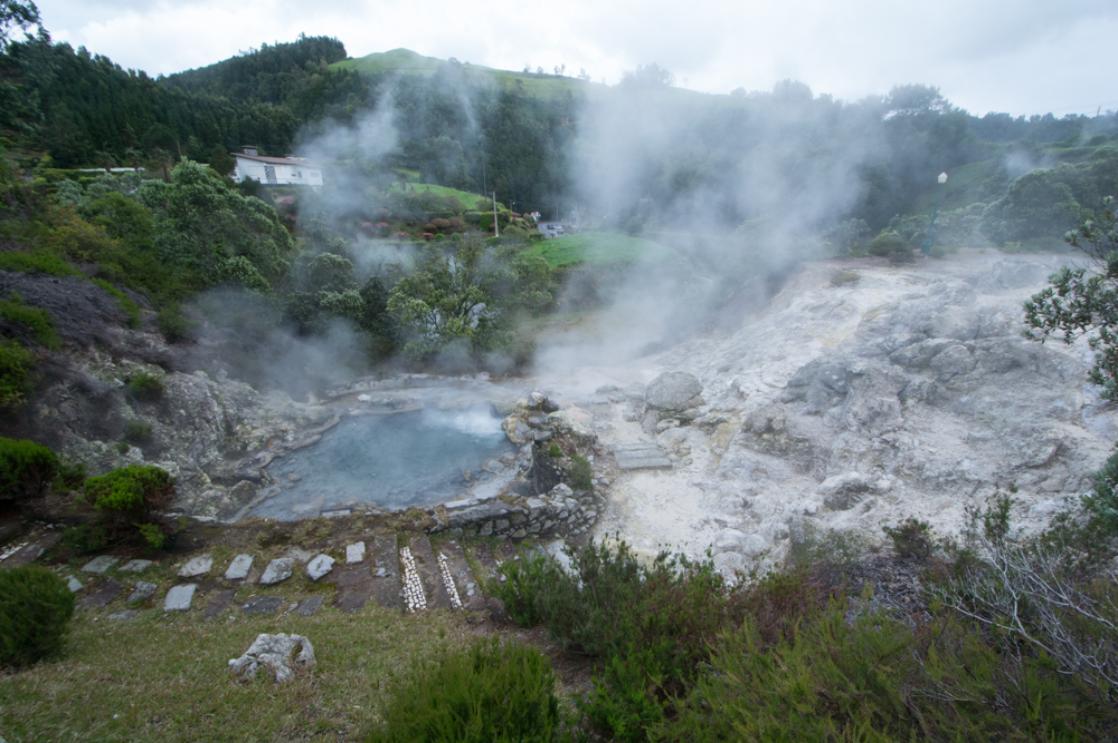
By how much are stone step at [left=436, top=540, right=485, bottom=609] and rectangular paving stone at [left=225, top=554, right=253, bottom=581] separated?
7.92 ft

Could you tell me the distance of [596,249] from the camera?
21.9 m

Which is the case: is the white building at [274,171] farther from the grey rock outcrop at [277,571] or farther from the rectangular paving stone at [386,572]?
the rectangular paving stone at [386,572]

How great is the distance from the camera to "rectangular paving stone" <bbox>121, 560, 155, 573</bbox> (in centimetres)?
608

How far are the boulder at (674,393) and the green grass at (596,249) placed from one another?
8847 millimetres

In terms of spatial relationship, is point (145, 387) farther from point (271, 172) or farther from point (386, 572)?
point (271, 172)

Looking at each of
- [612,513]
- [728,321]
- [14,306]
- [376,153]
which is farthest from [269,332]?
[376,153]

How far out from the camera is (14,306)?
9.12 metres

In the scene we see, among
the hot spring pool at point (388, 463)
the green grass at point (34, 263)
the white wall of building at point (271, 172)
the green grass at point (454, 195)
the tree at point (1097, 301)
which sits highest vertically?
the white wall of building at point (271, 172)

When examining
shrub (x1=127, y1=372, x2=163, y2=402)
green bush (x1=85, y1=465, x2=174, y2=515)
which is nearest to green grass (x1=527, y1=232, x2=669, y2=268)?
shrub (x1=127, y1=372, x2=163, y2=402)

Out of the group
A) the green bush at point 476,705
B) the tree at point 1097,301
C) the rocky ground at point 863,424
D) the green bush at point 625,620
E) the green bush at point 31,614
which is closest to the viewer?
the green bush at point 476,705

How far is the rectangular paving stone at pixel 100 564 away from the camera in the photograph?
6.02 meters

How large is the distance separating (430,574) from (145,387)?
314 inches

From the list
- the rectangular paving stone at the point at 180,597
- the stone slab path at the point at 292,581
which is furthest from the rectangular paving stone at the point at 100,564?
the rectangular paving stone at the point at 180,597

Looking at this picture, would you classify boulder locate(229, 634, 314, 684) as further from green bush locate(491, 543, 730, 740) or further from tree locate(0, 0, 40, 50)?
tree locate(0, 0, 40, 50)
